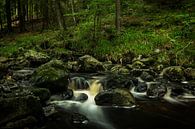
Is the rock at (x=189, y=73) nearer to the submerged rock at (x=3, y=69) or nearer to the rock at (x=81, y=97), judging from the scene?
the rock at (x=81, y=97)

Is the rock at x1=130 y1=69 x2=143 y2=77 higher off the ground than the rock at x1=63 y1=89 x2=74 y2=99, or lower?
higher

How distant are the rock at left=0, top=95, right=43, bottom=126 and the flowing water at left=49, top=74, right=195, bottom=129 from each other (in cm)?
181

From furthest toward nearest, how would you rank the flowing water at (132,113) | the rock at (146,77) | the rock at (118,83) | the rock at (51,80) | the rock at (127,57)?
the rock at (127,57), the rock at (146,77), the rock at (118,83), the rock at (51,80), the flowing water at (132,113)

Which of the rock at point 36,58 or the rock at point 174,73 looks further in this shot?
the rock at point 36,58

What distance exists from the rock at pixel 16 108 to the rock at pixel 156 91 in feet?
17.9

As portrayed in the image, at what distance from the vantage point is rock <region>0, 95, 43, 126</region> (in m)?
10.8

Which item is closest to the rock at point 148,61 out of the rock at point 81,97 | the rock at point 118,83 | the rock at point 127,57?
the rock at point 127,57

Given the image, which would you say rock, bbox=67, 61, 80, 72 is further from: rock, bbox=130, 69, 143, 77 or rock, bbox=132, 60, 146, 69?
rock, bbox=130, 69, 143, 77

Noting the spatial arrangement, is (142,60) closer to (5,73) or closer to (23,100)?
(5,73)

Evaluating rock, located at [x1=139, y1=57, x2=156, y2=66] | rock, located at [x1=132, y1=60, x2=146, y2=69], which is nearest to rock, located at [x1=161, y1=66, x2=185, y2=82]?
rock, located at [x1=132, y1=60, x2=146, y2=69]

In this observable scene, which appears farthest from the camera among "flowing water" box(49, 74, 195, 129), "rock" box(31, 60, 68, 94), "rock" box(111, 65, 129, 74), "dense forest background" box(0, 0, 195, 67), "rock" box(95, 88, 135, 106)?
"dense forest background" box(0, 0, 195, 67)

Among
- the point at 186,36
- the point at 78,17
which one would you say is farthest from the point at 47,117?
the point at 78,17

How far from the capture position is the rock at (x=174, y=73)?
17.2 meters

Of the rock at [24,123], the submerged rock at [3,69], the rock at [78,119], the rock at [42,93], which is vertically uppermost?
the rock at [42,93]
